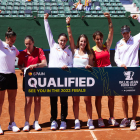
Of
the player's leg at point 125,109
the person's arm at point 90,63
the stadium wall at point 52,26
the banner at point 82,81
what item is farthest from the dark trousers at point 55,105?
the stadium wall at point 52,26

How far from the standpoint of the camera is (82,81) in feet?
14.8

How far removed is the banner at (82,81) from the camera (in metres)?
4.45

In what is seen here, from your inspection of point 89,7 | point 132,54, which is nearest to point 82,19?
point 89,7

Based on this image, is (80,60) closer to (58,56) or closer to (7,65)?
(58,56)

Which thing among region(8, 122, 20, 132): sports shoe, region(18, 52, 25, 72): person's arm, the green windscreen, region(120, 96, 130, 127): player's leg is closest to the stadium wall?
the green windscreen

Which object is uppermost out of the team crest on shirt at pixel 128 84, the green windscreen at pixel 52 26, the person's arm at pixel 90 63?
the green windscreen at pixel 52 26

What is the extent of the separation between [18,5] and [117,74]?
15261 mm

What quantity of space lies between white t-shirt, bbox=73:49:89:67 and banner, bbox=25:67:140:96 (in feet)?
0.35

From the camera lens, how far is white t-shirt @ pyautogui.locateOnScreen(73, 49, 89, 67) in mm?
4387

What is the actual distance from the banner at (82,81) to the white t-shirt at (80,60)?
11 cm

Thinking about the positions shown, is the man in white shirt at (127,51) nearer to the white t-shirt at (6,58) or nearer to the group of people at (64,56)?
the group of people at (64,56)

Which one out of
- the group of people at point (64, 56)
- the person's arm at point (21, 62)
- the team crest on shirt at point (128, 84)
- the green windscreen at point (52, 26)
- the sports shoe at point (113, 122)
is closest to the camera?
the group of people at point (64, 56)

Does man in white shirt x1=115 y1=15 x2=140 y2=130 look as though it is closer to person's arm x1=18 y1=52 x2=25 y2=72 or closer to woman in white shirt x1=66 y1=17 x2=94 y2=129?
woman in white shirt x1=66 y1=17 x2=94 y2=129

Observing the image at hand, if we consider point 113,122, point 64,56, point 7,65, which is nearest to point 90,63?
point 64,56
